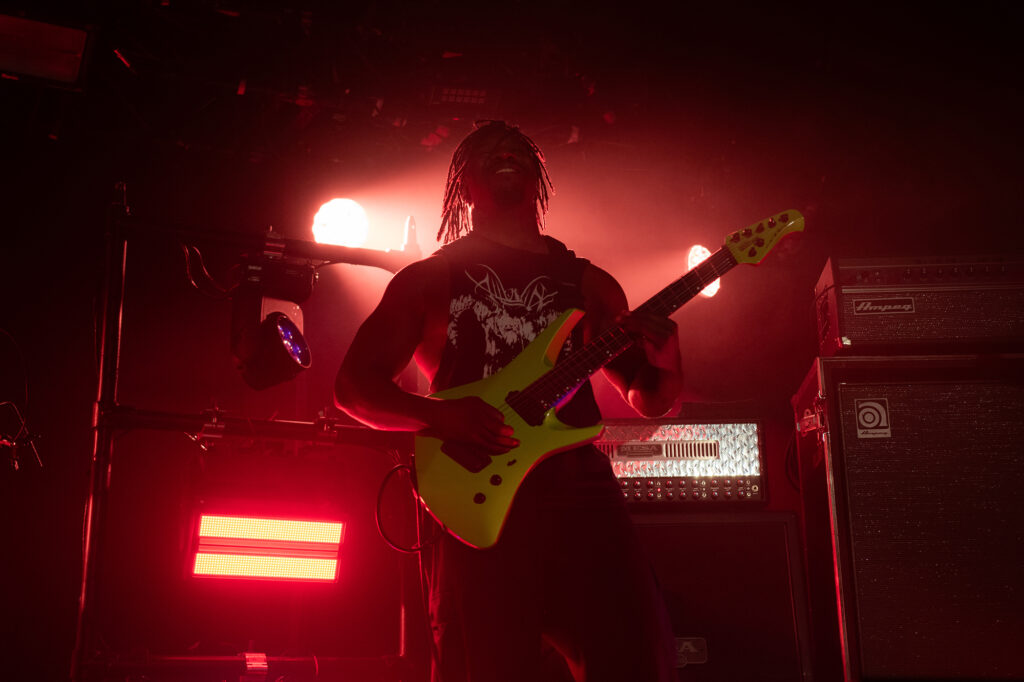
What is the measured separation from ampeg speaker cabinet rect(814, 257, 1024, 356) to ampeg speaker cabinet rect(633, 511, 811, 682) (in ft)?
2.14

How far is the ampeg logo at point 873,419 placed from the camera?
2688 millimetres

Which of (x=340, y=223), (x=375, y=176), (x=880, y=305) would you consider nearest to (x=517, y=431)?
(x=880, y=305)

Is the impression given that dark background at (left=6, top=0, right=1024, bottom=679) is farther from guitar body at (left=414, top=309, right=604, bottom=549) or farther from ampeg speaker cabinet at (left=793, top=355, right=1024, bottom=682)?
guitar body at (left=414, top=309, right=604, bottom=549)

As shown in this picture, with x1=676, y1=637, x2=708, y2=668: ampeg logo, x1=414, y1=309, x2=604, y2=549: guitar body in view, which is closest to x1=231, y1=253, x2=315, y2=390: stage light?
x1=414, y1=309, x2=604, y2=549: guitar body

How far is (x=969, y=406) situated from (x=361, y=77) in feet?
10.3

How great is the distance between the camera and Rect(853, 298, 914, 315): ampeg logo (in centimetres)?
282

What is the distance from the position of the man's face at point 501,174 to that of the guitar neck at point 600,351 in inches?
21.1

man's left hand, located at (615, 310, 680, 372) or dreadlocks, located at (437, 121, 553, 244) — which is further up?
dreadlocks, located at (437, 121, 553, 244)

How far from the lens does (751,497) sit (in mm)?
2963

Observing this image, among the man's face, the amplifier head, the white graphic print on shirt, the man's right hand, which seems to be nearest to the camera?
the man's right hand

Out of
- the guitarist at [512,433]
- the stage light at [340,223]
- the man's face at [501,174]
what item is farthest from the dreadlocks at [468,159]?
the stage light at [340,223]

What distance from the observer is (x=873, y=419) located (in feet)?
8.87

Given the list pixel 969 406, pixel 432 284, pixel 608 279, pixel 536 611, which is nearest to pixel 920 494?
pixel 969 406

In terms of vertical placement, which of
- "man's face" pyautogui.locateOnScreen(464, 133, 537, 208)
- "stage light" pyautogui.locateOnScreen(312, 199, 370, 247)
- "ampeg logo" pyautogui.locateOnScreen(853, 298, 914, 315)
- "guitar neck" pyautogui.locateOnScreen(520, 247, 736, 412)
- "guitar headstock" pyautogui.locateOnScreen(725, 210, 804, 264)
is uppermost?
"stage light" pyautogui.locateOnScreen(312, 199, 370, 247)
